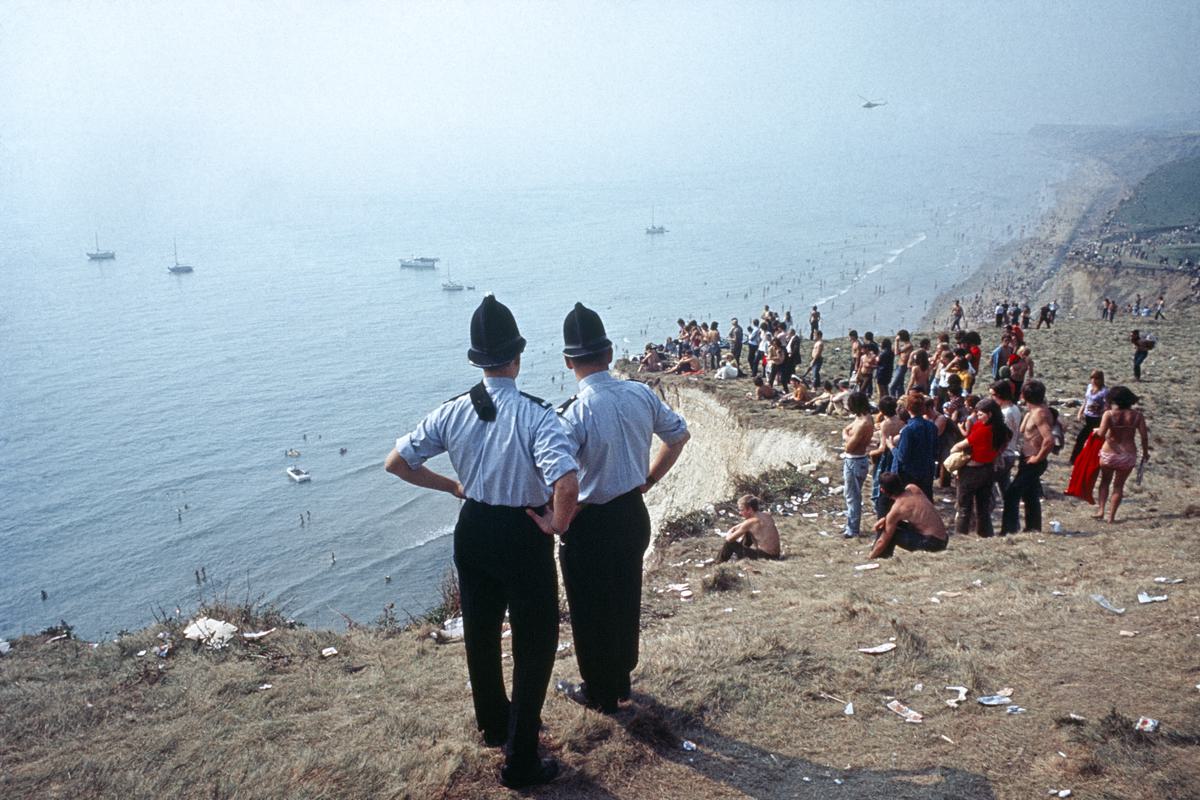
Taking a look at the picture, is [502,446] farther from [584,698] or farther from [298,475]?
[298,475]

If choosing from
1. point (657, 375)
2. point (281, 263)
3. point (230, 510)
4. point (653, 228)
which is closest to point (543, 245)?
point (653, 228)

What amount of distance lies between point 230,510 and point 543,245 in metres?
95.5

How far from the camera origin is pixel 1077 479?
33.7 ft

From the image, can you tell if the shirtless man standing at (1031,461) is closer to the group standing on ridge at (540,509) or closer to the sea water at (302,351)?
the group standing on ridge at (540,509)

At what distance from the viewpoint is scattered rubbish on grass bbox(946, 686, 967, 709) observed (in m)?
5.02

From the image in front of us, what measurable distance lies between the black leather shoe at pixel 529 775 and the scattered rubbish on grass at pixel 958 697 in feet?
8.40

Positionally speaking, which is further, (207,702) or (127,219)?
(127,219)

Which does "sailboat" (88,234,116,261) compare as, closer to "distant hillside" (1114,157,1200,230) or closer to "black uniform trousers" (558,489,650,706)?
"distant hillside" (1114,157,1200,230)

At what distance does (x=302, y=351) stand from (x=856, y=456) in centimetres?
7185

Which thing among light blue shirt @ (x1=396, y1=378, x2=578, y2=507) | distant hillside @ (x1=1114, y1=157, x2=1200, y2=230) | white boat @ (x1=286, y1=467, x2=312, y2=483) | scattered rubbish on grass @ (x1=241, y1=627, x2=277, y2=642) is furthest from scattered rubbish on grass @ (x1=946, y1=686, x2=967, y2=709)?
distant hillside @ (x1=1114, y1=157, x2=1200, y2=230)

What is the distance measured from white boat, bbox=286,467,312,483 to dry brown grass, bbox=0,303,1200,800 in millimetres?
38799

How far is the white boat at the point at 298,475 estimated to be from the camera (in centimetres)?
4525

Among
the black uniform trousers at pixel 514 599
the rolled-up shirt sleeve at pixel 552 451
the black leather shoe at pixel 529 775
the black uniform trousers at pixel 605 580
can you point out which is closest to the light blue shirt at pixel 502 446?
the rolled-up shirt sleeve at pixel 552 451

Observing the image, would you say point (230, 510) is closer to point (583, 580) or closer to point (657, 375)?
point (657, 375)
